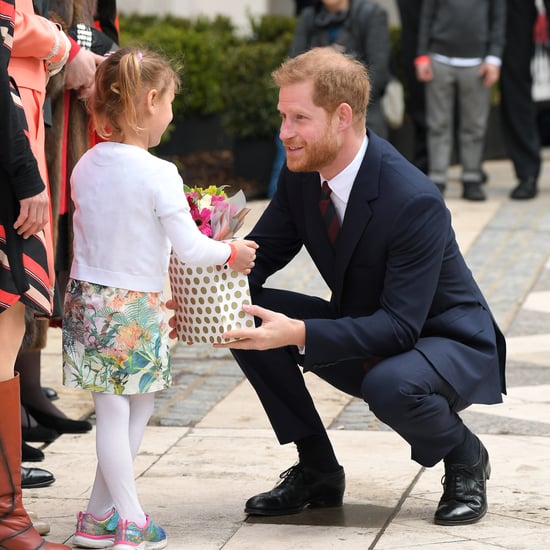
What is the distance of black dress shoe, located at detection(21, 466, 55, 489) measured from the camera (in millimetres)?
4316

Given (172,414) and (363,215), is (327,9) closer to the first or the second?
(172,414)

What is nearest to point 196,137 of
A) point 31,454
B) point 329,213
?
point 31,454

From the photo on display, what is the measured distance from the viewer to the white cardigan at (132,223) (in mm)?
3602

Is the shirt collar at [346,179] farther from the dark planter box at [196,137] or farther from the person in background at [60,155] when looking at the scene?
the dark planter box at [196,137]

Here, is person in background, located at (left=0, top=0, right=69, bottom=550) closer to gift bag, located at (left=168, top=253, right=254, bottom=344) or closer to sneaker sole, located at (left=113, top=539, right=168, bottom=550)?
sneaker sole, located at (left=113, top=539, right=168, bottom=550)

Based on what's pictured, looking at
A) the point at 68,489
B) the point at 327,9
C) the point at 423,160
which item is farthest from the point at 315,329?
the point at 423,160

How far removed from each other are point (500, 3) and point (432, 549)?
6655mm

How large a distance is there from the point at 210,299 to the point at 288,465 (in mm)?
1009

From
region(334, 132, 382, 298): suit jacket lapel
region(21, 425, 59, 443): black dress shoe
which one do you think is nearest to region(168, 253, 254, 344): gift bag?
region(334, 132, 382, 298): suit jacket lapel

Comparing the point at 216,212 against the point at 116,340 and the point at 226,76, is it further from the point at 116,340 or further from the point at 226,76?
the point at 226,76

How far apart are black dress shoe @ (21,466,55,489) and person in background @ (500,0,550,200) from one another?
259 inches

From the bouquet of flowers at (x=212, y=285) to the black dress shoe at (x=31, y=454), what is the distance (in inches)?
43.3

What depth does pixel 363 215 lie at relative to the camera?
3887mm

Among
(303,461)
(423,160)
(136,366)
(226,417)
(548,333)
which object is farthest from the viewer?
(423,160)
